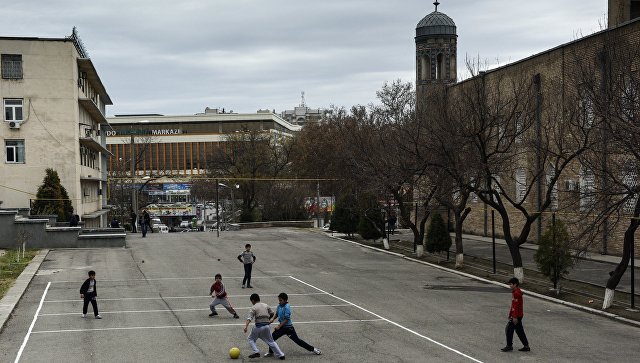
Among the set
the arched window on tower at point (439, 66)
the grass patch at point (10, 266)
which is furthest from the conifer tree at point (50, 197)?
the arched window on tower at point (439, 66)

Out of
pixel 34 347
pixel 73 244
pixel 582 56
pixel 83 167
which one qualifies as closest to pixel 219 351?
pixel 34 347

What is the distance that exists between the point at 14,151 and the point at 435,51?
163 feet

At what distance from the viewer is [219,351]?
54.7 ft

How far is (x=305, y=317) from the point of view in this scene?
2127 cm

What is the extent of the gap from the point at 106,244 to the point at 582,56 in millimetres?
28760

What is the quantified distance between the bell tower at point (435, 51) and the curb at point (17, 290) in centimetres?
5430

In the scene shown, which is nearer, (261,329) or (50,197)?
(261,329)

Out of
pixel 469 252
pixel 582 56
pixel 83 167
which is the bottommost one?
pixel 469 252

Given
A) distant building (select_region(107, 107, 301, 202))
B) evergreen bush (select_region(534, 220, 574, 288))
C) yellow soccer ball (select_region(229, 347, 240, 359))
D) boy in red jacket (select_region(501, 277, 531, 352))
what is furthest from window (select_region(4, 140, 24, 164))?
distant building (select_region(107, 107, 301, 202))

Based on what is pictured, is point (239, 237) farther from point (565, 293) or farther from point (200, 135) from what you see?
point (200, 135)

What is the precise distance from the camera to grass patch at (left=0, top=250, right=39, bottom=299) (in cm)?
2656

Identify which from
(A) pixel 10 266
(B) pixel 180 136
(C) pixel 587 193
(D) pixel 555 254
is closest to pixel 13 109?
(A) pixel 10 266

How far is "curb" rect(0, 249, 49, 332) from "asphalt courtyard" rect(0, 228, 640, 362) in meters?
0.27

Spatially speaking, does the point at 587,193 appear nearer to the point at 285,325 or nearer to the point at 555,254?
the point at 555,254
